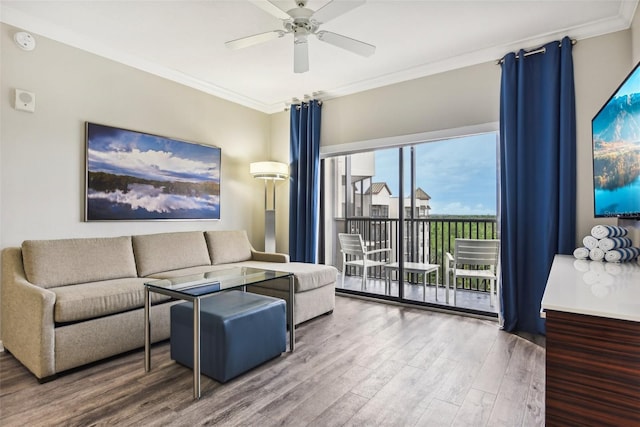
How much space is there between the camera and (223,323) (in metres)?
2.05

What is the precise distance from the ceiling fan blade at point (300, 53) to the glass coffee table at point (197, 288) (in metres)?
1.64

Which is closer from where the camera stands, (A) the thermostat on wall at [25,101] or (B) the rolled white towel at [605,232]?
(B) the rolled white towel at [605,232]

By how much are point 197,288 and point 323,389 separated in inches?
39.1

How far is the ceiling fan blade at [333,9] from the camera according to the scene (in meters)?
2.01

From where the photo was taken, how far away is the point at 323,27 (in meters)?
2.81

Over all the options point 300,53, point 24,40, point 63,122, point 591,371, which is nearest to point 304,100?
point 300,53

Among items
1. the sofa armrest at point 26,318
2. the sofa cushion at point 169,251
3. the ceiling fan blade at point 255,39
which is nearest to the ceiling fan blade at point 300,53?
the ceiling fan blade at point 255,39

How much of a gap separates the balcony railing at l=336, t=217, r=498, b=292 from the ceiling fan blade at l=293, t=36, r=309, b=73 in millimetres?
2185

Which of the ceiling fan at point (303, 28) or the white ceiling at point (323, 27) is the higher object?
the white ceiling at point (323, 27)

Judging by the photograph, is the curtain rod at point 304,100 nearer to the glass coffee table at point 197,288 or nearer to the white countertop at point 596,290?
the glass coffee table at point 197,288

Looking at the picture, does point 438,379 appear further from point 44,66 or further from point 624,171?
point 44,66

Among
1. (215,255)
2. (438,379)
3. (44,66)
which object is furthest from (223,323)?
(44,66)

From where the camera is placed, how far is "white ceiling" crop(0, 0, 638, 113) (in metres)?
2.51

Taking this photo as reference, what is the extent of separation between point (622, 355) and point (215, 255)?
11.3 ft
